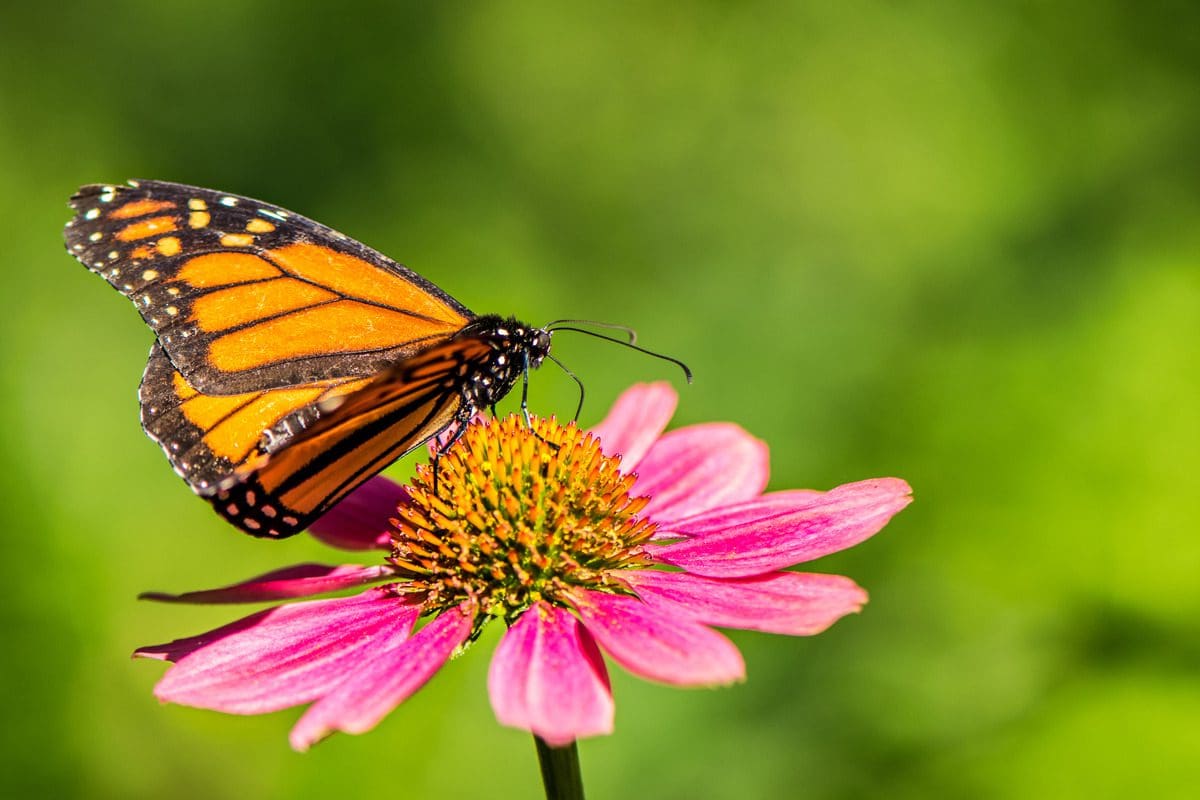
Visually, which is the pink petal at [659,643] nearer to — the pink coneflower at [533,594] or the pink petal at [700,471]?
the pink coneflower at [533,594]

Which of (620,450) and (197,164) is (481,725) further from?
(197,164)

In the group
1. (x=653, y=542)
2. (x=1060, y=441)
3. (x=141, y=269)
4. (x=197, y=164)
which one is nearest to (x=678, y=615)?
(x=653, y=542)

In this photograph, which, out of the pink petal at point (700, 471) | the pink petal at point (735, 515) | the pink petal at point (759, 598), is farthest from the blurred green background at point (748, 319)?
the pink petal at point (759, 598)

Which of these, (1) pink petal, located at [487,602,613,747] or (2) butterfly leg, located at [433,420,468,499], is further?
(2) butterfly leg, located at [433,420,468,499]

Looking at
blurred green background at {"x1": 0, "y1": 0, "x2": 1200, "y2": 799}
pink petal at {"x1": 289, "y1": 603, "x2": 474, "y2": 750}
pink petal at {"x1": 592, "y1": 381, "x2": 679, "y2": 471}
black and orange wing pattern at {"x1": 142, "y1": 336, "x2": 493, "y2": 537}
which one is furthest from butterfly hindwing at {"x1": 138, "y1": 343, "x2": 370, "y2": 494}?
blurred green background at {"x1": 0, "y1": 0, "x2": 1200, "y2": 799}

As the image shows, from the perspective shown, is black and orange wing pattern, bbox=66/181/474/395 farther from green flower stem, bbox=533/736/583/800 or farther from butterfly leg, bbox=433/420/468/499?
green flower stem, bbox=533/736/583/800
